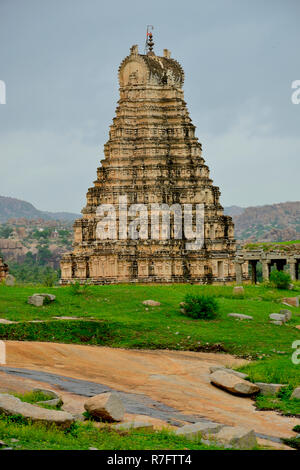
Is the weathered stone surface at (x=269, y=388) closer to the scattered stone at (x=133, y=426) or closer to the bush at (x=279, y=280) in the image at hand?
the scattered stone at (x=133, y=426)

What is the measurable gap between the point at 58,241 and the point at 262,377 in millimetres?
133765

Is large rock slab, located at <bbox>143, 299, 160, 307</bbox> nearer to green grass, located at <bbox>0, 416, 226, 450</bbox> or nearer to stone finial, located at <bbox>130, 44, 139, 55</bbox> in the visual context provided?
green grass, located at <bbox>0, 416, 226, 450</bbox>

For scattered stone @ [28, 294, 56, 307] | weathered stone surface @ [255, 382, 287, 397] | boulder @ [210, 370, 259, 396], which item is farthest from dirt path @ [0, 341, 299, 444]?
scattered stone @ [28, 294, 56, 307]

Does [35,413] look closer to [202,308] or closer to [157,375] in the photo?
[157,375]

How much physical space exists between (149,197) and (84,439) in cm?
3201

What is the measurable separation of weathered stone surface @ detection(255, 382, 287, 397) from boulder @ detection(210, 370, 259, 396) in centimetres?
17

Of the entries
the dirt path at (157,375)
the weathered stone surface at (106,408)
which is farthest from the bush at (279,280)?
the weathered stone surface at (106,408)

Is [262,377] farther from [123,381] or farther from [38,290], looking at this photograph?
[38,290]

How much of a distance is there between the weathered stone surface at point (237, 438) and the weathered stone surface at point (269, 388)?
17.9 feet

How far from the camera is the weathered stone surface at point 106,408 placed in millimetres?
14391

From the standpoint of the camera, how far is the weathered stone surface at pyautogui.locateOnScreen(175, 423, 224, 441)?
13.2 metres

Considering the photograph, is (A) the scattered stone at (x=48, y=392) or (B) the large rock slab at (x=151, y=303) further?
(B) the large rock slab at (x=151, y=303)

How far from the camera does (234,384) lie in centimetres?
1834

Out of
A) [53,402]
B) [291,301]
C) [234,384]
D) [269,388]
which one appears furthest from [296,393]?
[291,301]
